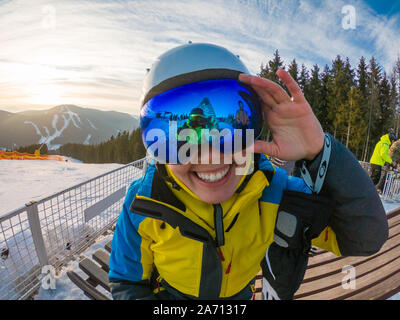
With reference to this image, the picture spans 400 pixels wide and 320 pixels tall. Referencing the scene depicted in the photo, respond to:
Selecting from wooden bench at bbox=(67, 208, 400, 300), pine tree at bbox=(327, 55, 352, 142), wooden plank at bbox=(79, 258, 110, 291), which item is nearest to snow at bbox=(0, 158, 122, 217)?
wooden plank at bbox=(79, 258, 110, 291)

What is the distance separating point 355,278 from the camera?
8.27ft

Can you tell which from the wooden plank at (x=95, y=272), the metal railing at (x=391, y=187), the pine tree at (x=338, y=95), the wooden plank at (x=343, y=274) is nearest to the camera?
the wooden plank at (x=343, y=274)

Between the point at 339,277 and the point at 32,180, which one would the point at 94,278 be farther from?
the point at 32,180

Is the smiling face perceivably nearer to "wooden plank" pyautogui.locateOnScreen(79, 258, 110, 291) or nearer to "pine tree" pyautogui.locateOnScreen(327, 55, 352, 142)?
"wooden plank" pyautogui.locateOnScreen(79, 258, 110, 291)

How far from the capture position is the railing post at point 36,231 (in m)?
2.63


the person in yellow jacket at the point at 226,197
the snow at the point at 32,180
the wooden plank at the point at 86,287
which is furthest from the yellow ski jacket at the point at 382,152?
the snow at the point at 32,180

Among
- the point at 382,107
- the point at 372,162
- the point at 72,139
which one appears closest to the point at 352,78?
the point at 382,107

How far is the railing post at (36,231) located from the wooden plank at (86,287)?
0.37 metres

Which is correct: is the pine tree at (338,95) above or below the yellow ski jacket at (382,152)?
above

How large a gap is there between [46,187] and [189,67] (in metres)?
9.46

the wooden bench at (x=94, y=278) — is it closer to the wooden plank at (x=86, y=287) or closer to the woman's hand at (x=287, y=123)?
the wooden plank at (x=86, y=287)

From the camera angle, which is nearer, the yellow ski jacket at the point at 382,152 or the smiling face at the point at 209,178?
the smiling face at the point at 209,178

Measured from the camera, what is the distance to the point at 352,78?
3466 centimetres
